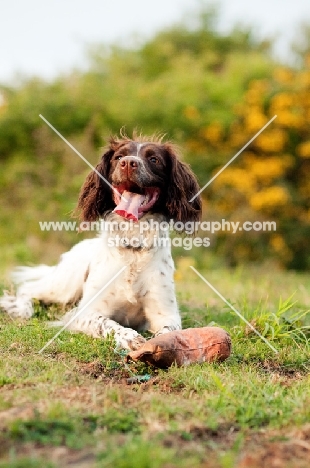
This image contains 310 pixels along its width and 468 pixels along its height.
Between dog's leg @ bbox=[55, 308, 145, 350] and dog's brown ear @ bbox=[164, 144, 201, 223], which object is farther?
dog's brown ear @ bbox=[164, 144, 201, 223]

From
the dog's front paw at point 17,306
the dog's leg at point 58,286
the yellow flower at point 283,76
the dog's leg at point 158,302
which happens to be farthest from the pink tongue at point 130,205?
the yellow flower at point 283,76

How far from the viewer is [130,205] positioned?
4.21 m

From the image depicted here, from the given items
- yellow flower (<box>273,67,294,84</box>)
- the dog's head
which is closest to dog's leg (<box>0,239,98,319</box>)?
the dog's head

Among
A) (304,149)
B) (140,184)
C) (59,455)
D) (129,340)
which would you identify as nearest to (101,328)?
(129,340)

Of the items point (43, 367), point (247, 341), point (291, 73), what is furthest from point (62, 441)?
point (291, 73)

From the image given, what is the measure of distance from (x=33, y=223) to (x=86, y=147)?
1.70 m

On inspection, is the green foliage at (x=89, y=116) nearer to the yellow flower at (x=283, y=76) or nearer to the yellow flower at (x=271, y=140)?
→ the yellow flower at (x=283, y=76)

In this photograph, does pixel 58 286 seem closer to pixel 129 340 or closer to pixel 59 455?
pixel 129 340

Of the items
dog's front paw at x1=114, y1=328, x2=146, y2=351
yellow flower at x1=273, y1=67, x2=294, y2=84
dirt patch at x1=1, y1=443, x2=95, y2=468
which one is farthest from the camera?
yellow flower at x1=273, y1=67, x2=294, y2=84

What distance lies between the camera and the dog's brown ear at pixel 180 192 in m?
4.35

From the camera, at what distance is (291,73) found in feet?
45.6

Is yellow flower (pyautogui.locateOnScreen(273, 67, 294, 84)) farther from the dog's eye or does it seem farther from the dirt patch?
the dirt patch

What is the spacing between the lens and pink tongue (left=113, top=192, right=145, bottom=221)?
13.7 ft

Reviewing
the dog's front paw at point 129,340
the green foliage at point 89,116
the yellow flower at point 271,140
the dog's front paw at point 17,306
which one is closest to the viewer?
the dog's front paw at point 129,340
